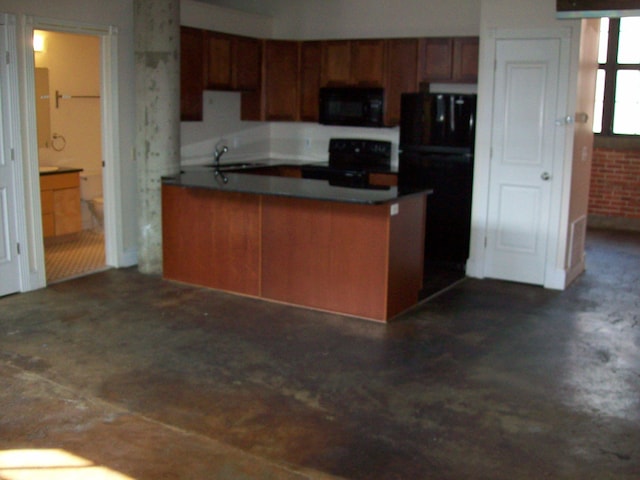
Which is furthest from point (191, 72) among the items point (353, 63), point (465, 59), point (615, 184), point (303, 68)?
point (615, 184)

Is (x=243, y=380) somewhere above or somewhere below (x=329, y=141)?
below

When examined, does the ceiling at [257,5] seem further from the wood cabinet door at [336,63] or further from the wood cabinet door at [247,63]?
the wood cabinet door at [336,63]

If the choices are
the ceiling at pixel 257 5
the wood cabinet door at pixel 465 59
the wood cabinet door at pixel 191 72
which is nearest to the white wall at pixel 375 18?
the ceiling at pixel 257 5

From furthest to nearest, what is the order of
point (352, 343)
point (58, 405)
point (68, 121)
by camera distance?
point (68, 121)
point (352, 343)
point (58, 405)

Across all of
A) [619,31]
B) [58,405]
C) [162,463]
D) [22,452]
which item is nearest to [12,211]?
[58,405]

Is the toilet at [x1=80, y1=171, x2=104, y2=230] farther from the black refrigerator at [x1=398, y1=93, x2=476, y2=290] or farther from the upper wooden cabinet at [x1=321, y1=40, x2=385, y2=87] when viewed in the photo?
the black refrigerator at [x1=398, y1=93, x2=476, y2=290]

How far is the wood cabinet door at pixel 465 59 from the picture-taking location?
675 cm

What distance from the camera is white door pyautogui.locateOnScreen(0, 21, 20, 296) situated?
5.29m

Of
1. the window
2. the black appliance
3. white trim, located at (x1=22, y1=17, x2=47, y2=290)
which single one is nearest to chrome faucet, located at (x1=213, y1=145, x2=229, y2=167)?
the black appliance

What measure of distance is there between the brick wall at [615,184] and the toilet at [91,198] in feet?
20.6

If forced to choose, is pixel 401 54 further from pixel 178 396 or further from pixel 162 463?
pixel 162 463

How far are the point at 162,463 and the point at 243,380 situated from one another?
95 centimetres

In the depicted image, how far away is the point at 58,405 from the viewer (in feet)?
11.7

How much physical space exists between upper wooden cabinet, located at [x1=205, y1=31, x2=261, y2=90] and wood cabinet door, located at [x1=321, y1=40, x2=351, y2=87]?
73 centimetres
